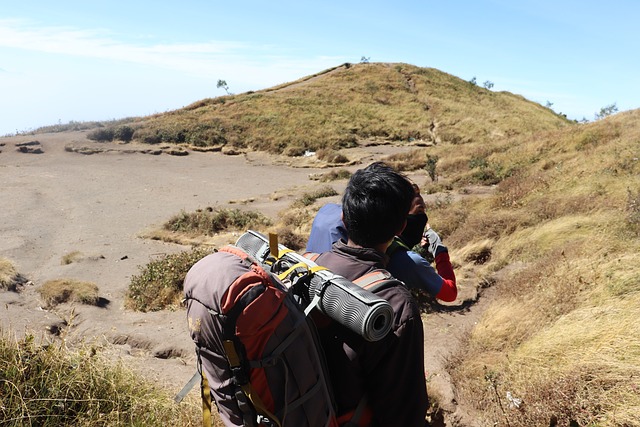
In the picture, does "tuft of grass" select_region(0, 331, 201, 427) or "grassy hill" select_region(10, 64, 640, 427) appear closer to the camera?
"tuft of grass" select_region(0, 331, 201, 427)

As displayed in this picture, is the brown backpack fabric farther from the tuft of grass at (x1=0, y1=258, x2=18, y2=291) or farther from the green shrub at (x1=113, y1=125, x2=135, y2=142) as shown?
the green shrub at (x1=113, y1=125, x2=135, y2=142)

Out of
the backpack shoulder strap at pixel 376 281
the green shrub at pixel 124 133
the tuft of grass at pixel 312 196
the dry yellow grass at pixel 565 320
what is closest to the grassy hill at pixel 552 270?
the dry yellow grass at pixel 565 320

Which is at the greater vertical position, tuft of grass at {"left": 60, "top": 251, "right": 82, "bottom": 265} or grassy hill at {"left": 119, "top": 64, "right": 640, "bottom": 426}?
grassy hill at {"left": 119, "top": 64, "right": 640, "bottom": 426}

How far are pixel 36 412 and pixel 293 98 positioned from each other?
43.7 metres

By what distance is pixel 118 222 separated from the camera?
1539 cm

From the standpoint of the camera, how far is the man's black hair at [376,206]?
6.30 ft

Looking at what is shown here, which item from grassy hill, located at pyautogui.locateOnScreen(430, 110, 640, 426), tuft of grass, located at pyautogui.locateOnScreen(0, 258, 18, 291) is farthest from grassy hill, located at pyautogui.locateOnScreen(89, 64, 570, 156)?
grassy hill, located at pyautogui.locateOnScreen(430, 110, 640, 426)

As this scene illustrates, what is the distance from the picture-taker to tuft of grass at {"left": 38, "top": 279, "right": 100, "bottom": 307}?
8.23 m

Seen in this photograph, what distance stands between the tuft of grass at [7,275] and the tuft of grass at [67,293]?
0.71 meters

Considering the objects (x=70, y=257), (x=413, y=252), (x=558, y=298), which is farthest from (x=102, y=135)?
(x=413, y=252)

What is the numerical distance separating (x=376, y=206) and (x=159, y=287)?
289 inches

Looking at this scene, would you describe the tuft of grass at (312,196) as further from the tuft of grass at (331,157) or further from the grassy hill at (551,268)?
the tuft of grass at (331,157)

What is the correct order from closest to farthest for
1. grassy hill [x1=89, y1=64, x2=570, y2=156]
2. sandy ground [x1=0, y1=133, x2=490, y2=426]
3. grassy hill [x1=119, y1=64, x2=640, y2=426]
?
grassy hill [x1=119, y1=64, x2=640, y2=426] < sandy ground [x1=0, y1=133, x2=490, y2=426] < grassy hill [x1=89, y1=64, x2=570, y2=156]

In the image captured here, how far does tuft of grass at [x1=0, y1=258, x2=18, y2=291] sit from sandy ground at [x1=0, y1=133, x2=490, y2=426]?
0.28 meters
